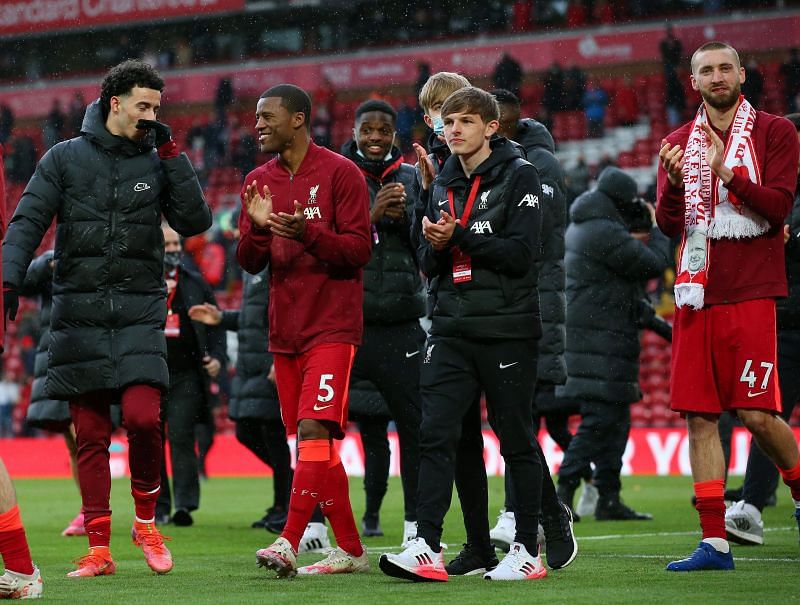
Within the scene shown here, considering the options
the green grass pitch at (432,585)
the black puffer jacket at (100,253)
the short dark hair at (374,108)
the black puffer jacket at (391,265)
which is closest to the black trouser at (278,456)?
the green grass pitch at (432,585)

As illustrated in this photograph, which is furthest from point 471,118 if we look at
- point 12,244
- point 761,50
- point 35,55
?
point 35,55

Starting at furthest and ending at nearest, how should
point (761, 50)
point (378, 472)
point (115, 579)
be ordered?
1. point (761, 50)
2. point (378, 472)
3. point (115, 579)

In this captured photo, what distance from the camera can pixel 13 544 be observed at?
16.5ft

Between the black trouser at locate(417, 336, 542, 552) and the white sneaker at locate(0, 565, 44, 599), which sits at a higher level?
the black trouser at locate(417, 336, 542, 552)

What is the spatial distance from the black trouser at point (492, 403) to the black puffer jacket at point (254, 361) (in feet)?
10.9

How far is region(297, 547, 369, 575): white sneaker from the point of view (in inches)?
236

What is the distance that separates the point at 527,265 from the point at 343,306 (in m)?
0.88

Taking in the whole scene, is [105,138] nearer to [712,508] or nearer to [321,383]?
[321,383]

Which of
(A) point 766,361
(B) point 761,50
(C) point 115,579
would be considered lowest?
(C) point 115,579

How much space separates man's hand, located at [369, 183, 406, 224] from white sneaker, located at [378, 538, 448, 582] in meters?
2.03

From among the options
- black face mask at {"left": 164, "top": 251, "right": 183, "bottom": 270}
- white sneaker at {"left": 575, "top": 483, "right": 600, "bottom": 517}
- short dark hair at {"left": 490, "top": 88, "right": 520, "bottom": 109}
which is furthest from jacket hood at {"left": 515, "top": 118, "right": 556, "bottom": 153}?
white sneaker at {"left": 575, "top": 483, "right": 600, "bottom": 517}

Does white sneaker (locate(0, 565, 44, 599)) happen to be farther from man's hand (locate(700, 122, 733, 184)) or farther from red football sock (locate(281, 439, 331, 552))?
man's hand (locate(700, 122, 733, 184))

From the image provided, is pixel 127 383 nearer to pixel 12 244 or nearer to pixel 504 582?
pixel 12 244

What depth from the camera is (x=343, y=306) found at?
19.7ft
